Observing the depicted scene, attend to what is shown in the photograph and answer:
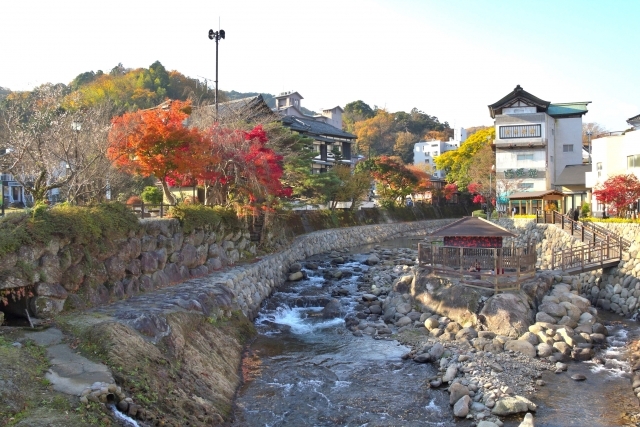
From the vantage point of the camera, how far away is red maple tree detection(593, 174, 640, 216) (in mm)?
29922

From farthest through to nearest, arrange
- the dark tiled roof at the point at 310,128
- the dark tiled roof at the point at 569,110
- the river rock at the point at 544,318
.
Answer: the dark tiled roof at the point at 569,110 < the dark tiled roof at the point at 310,128 < the river rock at the point at 544,318

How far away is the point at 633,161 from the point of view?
32375 millimetres

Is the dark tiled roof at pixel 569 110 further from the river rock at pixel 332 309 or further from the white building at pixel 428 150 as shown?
the river rock at pixel 332 309

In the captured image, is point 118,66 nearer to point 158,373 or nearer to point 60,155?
point 60,155

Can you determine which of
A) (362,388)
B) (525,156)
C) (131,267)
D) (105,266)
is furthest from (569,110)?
(105,266)

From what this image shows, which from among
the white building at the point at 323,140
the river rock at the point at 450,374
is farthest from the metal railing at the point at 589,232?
the white building at the point at 323,140

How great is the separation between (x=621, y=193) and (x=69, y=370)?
104ft

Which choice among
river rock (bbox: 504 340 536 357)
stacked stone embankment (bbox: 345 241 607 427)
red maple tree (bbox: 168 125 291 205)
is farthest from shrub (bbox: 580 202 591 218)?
river rock (bbox: 504 340 536 357)

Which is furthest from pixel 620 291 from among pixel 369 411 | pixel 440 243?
pixel 369 411

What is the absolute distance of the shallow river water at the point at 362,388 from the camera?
11281 millimetres

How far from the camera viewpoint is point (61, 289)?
12.8 meters

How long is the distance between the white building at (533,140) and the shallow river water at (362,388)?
33.1 meters

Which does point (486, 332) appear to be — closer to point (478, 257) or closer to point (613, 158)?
point (478, 257)

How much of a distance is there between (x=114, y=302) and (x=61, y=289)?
190 centimetres
